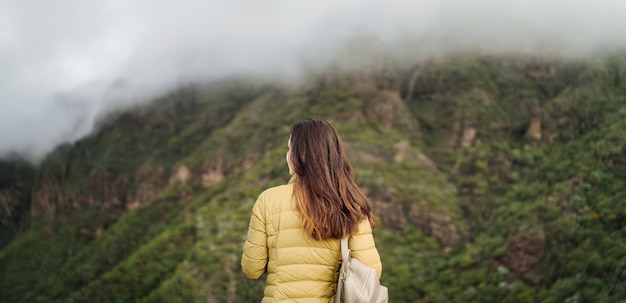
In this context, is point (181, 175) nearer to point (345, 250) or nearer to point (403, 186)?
point (403, 186)

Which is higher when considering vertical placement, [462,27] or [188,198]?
[462,27]

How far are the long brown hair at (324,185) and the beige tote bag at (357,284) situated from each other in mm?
240

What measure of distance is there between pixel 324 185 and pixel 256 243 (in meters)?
0.67

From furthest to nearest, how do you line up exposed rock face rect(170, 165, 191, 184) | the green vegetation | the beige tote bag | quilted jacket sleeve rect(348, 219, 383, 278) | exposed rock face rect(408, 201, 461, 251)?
exposed rock face rect(170, 165, 191, 184) < exposed rock face rect(408, 201, 461, 251) < the green vegetation < quilted jacket sleeve rect(348, 219, 383, 278) < the beige tote bag

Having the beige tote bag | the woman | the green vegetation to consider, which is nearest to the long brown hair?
the woman

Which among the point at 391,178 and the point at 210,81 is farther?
the point at 210,81

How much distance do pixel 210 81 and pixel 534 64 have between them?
40808 mm

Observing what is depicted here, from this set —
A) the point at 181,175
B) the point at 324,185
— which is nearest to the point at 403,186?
the point at 181,175

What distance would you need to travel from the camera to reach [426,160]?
38344 millimetres

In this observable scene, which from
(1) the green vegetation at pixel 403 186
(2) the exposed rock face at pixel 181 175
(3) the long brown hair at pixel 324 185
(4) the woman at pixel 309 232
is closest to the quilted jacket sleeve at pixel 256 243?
(4) the woman at pixel 309 232

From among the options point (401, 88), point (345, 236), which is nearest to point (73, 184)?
point (401, 88)

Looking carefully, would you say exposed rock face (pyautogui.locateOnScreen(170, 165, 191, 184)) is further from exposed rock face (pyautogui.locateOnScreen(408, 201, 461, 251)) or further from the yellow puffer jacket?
the yellow puffer jacket

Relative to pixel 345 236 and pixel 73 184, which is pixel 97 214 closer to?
pixel 73 184

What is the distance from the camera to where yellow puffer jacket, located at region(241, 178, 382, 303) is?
375cm
